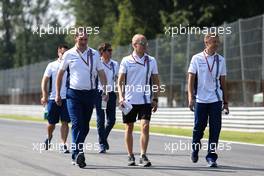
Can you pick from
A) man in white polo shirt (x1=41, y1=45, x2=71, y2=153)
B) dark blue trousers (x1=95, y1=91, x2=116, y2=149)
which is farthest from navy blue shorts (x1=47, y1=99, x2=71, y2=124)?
dark blue trousers (x1=95, y1=91, x2=116, y2=149)

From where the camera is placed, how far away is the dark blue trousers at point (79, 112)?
33.8ft

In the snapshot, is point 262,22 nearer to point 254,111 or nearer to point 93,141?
point 254,111

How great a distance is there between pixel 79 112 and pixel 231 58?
1593cm

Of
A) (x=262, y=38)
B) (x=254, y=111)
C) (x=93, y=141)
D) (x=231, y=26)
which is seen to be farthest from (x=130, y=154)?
(x=231, y=26)

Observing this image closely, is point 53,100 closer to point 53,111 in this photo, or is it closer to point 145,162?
Result: point 53,111

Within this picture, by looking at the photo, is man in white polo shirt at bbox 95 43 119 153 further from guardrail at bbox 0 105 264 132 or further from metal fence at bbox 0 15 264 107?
metal fence at bbox 0 15 264 107

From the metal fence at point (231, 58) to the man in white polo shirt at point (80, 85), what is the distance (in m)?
13.0

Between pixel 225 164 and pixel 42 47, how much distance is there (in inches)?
3286

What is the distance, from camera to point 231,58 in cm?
2566

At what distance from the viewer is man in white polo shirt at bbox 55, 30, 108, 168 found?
1034cm

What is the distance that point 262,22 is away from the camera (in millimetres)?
23562

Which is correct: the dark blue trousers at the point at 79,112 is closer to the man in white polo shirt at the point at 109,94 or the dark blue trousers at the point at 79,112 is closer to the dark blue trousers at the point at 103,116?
the dark blue trousers at the point at 103,116

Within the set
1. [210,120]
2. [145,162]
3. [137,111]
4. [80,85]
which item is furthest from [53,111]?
[210,120]

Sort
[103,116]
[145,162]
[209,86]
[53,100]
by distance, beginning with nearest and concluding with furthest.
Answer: [145,162] < [209,86] < [53,100] < [103,116]
